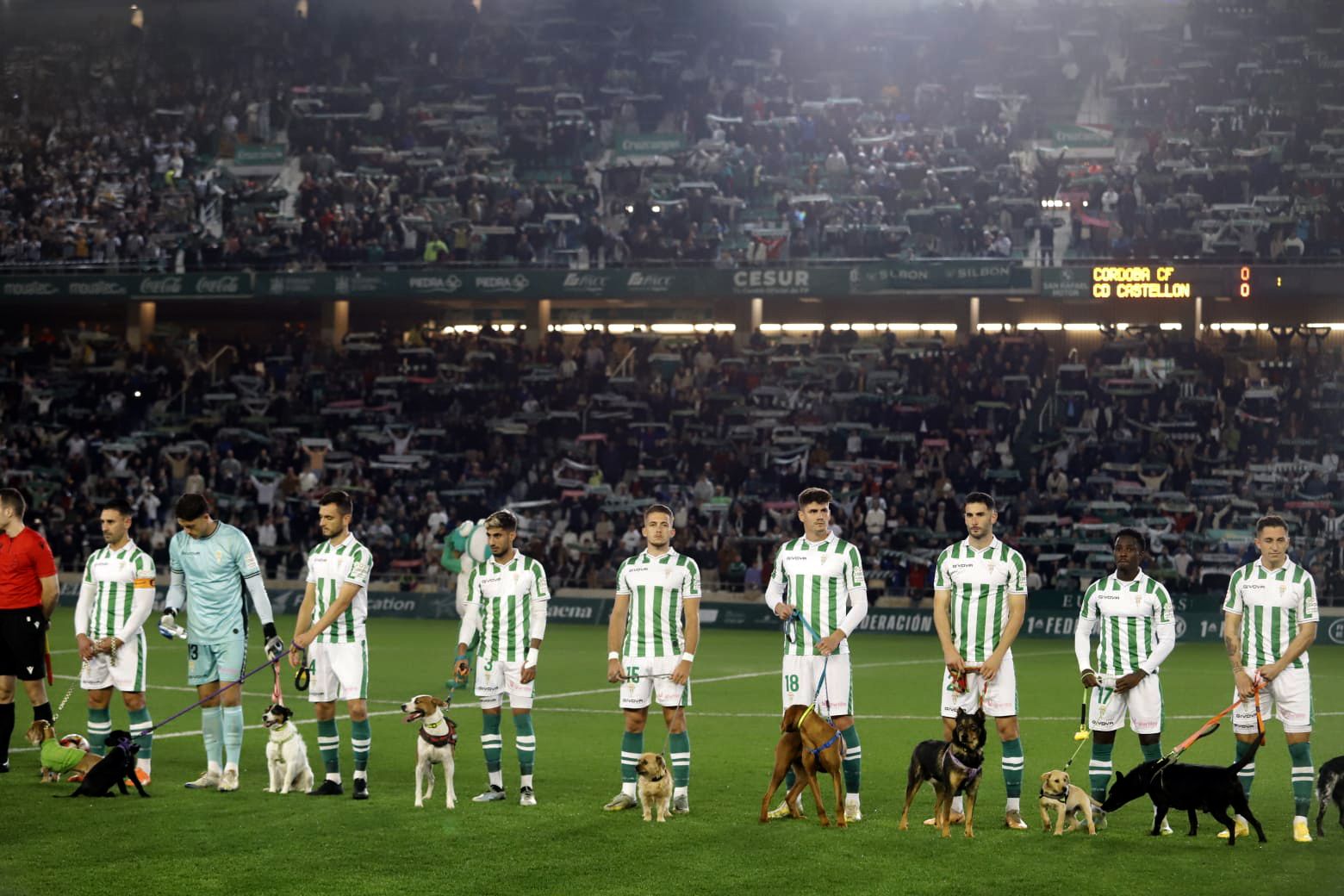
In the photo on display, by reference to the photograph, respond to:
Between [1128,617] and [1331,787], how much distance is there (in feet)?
6.25

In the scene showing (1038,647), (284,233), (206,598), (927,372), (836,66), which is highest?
(836,66)

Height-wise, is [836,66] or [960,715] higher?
[836,66]

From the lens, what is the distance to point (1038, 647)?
29.6 metres

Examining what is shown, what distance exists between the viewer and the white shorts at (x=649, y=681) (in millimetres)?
12695

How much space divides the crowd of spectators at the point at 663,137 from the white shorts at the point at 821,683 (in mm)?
29348

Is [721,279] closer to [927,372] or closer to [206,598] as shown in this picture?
[927,372]

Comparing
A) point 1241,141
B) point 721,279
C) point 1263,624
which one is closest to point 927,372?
point 721,279

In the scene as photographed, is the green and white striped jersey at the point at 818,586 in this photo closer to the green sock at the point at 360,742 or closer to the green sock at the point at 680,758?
the green sock at the point at 680,758

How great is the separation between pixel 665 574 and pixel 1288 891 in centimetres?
504

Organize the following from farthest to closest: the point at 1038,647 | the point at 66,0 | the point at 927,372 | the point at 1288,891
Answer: the point at 66,0 → the point at 927,372 → the point at 1038,647 → the point at 1288,891

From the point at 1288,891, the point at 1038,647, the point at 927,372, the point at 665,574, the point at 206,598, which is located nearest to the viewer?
the point at 1288,891

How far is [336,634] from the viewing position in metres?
13.3

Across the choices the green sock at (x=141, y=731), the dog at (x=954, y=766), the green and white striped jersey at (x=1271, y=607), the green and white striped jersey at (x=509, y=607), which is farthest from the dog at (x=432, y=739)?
the green and white striped jersey at (x=1271, y=607)

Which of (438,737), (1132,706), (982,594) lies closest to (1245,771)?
(1132,706)
